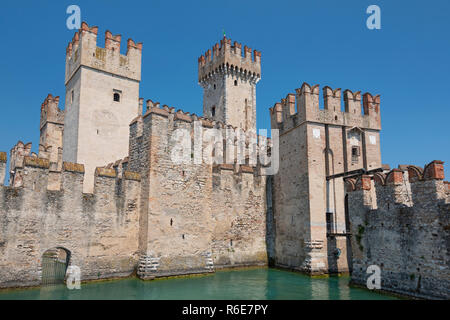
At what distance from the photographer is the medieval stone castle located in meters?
12.6

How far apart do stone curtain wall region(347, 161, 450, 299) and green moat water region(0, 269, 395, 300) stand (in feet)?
3.60

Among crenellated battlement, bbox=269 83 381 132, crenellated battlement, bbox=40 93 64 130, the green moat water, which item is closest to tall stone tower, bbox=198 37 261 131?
crenellated battlement, bbox=40 93 64 130

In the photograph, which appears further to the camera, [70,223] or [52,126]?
[52,126]

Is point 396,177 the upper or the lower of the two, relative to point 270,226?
upper

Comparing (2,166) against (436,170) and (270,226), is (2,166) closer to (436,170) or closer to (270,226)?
(270,226)

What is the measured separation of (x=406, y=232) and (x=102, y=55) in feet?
65.5

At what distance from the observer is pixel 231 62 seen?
3712 centimetres

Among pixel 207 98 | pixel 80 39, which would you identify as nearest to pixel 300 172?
pixel 80 39

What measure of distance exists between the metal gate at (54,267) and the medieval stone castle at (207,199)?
3.75 ft

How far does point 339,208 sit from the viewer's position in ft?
58.9
